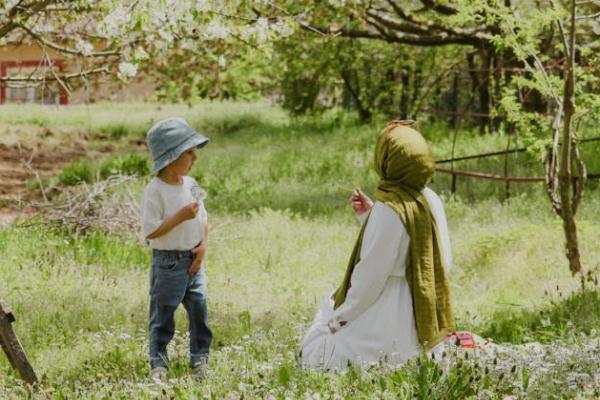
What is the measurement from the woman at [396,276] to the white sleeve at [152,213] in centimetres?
115

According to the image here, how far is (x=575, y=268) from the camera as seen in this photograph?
24.7 feet

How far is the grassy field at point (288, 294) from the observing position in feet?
13.9

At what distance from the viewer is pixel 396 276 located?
4.87 meters

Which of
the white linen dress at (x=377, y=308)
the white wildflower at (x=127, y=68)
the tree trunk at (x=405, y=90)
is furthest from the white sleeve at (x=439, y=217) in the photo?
the tree trunk at (x=405, y=90)

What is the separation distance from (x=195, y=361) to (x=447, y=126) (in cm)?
1661

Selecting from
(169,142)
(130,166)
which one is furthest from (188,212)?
(130,166)

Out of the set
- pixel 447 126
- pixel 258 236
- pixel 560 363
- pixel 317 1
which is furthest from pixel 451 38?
pixel 560 363

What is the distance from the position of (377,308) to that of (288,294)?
3076mm

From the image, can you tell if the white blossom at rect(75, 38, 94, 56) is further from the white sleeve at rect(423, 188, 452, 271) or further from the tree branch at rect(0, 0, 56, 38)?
the white sleeve at rect(423, 188, 452, 271)

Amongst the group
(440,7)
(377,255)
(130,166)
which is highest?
(440,7)

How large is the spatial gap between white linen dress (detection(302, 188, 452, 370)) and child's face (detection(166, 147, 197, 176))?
1147mm

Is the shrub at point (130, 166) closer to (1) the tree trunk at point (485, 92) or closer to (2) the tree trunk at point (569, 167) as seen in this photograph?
(1) the tree trunk at point (485, 92)

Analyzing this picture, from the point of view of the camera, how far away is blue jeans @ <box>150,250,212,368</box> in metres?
5.26

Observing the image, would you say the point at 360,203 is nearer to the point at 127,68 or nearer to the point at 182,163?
the point at 182,163
